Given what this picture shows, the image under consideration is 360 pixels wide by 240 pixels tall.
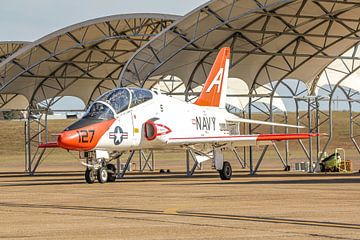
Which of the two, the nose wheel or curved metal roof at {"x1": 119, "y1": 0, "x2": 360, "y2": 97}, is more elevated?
curved metal roof at {"x1": 119, "y1": 0, "x2": 360, "y2": 97}

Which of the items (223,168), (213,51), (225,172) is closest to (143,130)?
(223,168)

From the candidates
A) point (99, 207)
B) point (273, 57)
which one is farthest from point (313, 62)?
point (99, 207)

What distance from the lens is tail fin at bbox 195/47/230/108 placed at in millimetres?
34781

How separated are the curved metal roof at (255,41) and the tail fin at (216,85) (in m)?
A: 1.58

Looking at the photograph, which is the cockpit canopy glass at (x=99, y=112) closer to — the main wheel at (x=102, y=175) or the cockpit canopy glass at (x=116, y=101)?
the cockpit canopy glass at (x=116, y=101)

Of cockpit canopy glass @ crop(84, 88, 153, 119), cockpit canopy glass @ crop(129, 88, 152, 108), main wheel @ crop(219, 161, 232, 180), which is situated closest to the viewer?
cockpit canopy glass @ crop(84, 88, 153, 119)

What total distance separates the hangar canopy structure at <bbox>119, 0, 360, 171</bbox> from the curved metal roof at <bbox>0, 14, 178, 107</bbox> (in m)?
3.00

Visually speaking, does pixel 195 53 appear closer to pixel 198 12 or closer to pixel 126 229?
pixel 198 12

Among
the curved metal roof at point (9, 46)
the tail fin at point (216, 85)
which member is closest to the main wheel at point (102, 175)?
the tail fin at point (216, 85)

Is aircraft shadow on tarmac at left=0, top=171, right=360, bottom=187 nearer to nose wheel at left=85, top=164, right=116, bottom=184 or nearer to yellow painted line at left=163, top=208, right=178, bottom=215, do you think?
nose wheel at left=85, top=164, right=116, bottom=184

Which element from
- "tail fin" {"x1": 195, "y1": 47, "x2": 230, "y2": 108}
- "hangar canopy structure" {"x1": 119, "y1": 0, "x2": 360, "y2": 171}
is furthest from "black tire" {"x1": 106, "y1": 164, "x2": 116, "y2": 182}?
"hangar canopy structure" {"x1": 119, "y1": 0, "x2": 360, "y2": 171}

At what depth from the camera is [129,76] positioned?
3938 centimetres

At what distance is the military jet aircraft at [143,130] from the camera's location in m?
28.7

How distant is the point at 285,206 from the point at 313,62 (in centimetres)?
2876
